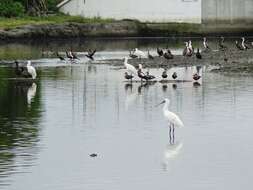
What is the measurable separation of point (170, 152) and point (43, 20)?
172 feet

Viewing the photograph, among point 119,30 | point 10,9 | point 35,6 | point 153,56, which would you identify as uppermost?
point 35,6

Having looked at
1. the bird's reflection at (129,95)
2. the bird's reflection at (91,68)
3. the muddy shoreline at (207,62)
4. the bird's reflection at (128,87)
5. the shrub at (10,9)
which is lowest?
the bird's reflection at (129,95)

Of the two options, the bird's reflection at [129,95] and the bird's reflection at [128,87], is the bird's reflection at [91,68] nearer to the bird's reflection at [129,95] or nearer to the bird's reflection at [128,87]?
the bird's reflection at [128,87]

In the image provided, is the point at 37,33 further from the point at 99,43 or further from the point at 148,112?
the point at 148,112

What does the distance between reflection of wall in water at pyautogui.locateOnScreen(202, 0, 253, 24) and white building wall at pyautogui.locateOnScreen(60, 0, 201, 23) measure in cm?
222

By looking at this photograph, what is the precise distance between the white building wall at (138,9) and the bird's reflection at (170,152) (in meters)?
55.1

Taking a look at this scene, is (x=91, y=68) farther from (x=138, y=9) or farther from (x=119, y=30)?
(x=138, y=9)

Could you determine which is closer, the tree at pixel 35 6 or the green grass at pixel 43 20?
the green grass at pixel 43 20

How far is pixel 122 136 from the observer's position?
27188mm

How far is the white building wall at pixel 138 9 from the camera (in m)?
80.4

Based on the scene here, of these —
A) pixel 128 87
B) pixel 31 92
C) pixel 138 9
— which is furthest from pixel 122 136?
pixel 138 9

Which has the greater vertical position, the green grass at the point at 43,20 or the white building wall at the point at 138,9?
the white building wall at the point at 138,9

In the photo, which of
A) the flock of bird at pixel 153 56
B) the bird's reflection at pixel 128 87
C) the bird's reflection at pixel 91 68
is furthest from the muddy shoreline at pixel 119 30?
the bird's reflection at pixel 128 87

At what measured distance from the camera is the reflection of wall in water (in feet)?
272
